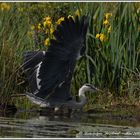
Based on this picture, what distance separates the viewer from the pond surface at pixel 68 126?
9398 mm

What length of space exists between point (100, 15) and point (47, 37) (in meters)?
1.12

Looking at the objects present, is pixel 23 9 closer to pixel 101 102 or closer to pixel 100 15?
pixel 100 15

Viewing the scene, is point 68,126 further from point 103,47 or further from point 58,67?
point 103,47

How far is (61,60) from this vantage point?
11.6 m

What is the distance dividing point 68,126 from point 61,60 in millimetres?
1609

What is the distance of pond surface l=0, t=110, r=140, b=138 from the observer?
9.40m

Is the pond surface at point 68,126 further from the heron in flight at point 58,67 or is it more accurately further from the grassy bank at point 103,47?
the grassy bank at point 103,47

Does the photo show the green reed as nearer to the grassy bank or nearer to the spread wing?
the grassy bank

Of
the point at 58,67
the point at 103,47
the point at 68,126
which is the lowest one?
the point at 68,126

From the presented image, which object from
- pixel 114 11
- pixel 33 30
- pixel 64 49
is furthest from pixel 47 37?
pixel 64 49

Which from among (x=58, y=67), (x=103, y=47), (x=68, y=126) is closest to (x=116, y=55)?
(x=103, y=47)

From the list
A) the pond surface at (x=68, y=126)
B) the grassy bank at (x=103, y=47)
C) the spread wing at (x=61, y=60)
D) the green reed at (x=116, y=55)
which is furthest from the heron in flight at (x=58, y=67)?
the green reed at (x=116, y=55)

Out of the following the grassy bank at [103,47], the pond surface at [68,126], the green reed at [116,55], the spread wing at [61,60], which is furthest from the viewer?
the green reed at [116,55]

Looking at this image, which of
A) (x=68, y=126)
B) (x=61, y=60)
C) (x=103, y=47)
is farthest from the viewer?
(x=103, y=47)
